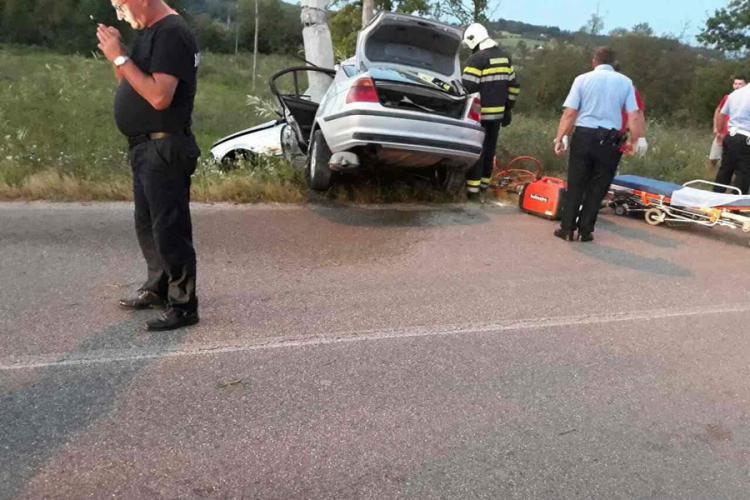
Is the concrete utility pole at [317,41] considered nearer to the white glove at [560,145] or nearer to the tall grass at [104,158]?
the tall grass at [104,158]

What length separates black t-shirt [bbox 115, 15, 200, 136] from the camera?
335 cm

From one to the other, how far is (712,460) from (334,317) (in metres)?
2.23

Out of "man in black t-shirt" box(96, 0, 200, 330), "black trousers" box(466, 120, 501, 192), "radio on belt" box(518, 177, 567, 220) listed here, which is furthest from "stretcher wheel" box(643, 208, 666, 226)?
"man in black t-shirt" box(96, 0, 200, 330)

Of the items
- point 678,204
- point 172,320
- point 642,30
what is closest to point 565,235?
point 678,204

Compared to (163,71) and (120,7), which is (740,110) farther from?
(120,7)

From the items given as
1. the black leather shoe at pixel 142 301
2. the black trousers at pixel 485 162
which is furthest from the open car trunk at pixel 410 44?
the black leather shoe at pixel 142 301

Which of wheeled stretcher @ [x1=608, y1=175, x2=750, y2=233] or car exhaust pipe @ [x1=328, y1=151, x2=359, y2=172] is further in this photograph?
wheeled stretcher @ [x1=608, y1=175, x2=750, y2=233]

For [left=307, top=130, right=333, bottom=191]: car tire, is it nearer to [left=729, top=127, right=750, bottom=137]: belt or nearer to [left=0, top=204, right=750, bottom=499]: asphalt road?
[left=0, top=204, right=750, bottom=499]: asphalt road

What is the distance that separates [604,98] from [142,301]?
15.4 ft

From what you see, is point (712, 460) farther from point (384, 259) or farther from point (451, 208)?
point (451, 208)

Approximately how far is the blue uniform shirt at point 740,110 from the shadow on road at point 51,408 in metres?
7.50

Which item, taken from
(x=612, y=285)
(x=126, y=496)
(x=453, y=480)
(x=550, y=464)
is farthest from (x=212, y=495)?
(x=612, y=285)

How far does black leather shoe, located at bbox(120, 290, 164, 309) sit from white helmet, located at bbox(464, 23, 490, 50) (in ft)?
18.1

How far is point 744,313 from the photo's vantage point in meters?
4.83
